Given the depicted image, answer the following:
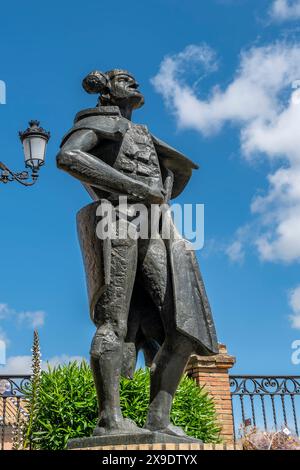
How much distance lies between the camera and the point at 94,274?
372 centimetres

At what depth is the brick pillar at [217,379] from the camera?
861 cm

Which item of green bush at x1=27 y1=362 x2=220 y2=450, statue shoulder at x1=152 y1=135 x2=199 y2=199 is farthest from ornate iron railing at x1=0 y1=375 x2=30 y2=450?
statue shoulder at x1=152 y1=135 x2=199 y2=199

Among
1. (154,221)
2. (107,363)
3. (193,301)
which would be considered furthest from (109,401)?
(154,221)

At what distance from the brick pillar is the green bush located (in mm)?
1299

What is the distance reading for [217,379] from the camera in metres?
8.84

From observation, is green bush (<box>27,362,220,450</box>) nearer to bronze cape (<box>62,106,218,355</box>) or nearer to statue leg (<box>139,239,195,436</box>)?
statue leg (<box>139,239,195,436</box>)

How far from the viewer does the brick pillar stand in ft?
28.2

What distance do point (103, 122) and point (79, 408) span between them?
3792 millimetres

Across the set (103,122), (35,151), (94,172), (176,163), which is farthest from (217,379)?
(94,172)

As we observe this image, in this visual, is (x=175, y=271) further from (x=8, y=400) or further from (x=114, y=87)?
(x=8, y=400)

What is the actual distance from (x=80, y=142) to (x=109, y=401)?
1.53m

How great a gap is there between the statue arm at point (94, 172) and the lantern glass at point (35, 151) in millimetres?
4097
